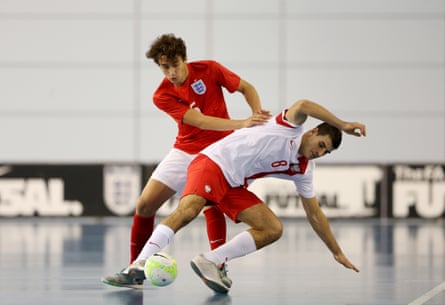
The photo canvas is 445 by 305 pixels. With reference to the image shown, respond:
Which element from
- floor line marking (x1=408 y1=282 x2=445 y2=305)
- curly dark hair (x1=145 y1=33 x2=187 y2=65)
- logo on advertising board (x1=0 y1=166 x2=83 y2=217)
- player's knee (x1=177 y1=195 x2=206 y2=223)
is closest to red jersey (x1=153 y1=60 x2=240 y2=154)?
curly dark hair (x1=145 y1=33 x2=187 y2=65)

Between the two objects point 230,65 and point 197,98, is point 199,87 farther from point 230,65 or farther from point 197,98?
point 230,65

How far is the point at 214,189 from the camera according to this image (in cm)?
715

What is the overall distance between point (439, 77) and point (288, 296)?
38.5 ft

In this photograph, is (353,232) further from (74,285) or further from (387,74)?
(74,285)

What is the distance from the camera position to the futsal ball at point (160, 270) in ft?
22.2

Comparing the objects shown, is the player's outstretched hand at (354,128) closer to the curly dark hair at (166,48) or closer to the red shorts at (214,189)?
the red shorts at (214,189)

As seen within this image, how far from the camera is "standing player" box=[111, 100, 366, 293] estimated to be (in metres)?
7.00

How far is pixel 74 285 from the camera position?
7.77 metres

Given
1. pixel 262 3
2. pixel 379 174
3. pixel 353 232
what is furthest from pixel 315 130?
pixel 262 3

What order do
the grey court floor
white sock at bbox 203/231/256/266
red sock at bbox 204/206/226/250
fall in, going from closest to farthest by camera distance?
the grey court floor → white sock at bbox 203/231/256/266 → red sock at bbox 204/206/226/250

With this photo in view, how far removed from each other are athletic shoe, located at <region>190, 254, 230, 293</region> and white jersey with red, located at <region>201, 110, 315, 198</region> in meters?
0.57

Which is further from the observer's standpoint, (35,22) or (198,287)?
(35,22)

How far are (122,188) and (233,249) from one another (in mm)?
9601

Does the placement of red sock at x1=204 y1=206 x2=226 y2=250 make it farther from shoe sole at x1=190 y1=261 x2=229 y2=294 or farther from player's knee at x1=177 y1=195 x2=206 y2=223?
player's knee at x1=177 y1=195 x2=206 y2=223
